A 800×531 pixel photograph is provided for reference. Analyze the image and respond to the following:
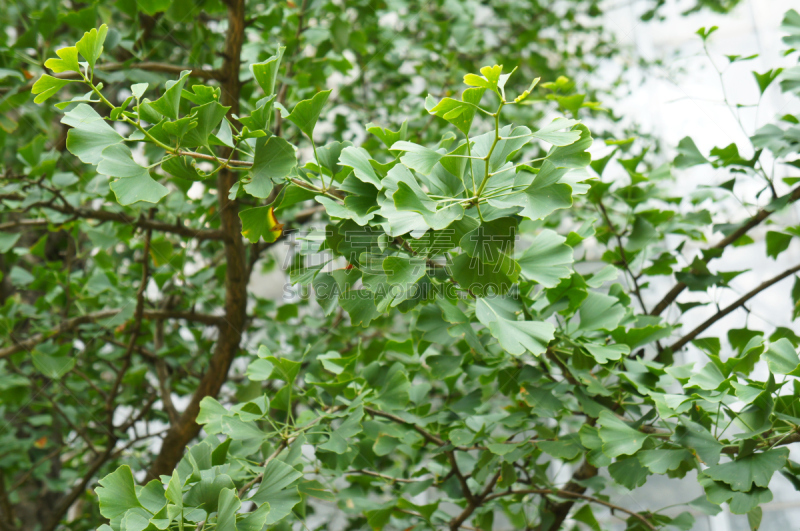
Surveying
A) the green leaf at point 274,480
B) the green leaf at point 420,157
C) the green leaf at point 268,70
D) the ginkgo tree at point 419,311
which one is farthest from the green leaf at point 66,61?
the green leaf at point 274,480

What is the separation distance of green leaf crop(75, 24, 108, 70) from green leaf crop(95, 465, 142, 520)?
298 mm

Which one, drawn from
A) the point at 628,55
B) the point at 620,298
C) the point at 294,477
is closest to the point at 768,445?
the point at 620,298

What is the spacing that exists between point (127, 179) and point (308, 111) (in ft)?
0.46

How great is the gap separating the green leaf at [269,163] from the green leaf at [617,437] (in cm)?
35

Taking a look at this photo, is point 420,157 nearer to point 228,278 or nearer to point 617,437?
point 617,437

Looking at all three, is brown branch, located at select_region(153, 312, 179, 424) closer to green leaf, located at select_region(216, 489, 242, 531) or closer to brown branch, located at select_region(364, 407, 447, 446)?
brown branch, located at select_region(364, 407, 447, 446)

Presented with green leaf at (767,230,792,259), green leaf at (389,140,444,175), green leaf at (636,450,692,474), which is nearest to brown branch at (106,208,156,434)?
green leaf at (389,140,444,175)

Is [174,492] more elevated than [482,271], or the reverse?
[482,271]

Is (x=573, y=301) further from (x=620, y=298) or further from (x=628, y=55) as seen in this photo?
(x=628, y=55)

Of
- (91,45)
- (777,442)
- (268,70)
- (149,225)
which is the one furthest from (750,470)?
(149,225)

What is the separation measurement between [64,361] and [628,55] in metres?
1.81

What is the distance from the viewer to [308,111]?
1.39 ft

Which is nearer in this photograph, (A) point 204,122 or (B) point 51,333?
(A) point 204,122

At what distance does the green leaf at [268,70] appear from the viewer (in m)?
0.41
